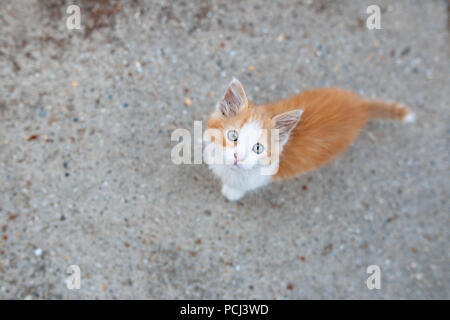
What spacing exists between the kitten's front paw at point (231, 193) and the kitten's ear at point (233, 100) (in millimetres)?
601

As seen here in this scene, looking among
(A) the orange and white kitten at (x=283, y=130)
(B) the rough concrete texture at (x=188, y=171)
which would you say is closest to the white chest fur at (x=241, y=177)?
(A) the orange and white kitten at (x=283, y=130)

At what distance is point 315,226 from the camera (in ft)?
6.93

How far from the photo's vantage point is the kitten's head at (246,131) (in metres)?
1.32

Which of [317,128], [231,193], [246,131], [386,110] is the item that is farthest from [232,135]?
[386,110]

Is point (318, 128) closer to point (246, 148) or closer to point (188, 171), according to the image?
point (246, 148)

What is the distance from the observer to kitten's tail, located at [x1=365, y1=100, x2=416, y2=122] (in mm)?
1908

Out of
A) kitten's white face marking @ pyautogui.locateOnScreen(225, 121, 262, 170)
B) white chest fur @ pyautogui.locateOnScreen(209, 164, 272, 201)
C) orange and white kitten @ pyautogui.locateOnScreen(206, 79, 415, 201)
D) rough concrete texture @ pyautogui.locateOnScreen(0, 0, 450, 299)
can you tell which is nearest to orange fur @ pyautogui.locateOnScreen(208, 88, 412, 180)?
orange and white kitten @ pyautogui.locateOnScreen(206, 79, 415, 201)

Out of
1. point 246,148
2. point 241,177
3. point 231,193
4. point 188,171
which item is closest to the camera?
point 246,148

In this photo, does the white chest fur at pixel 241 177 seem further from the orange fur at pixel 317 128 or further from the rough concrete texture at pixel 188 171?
the rough concrete texture at pixel 188 171

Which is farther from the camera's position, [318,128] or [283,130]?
[318,128]

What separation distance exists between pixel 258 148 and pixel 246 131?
10 centimetres

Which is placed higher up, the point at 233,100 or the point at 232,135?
the point at 233,100

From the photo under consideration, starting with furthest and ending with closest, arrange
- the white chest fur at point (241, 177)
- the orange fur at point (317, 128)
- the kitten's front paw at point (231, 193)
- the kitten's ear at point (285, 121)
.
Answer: the kitten's front paw at point (231, 193), the orange fur at point (317, 128), the white chest fur at point (241, 177), the kitten's ear at point (285, 121)

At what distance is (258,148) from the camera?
1.36 m
